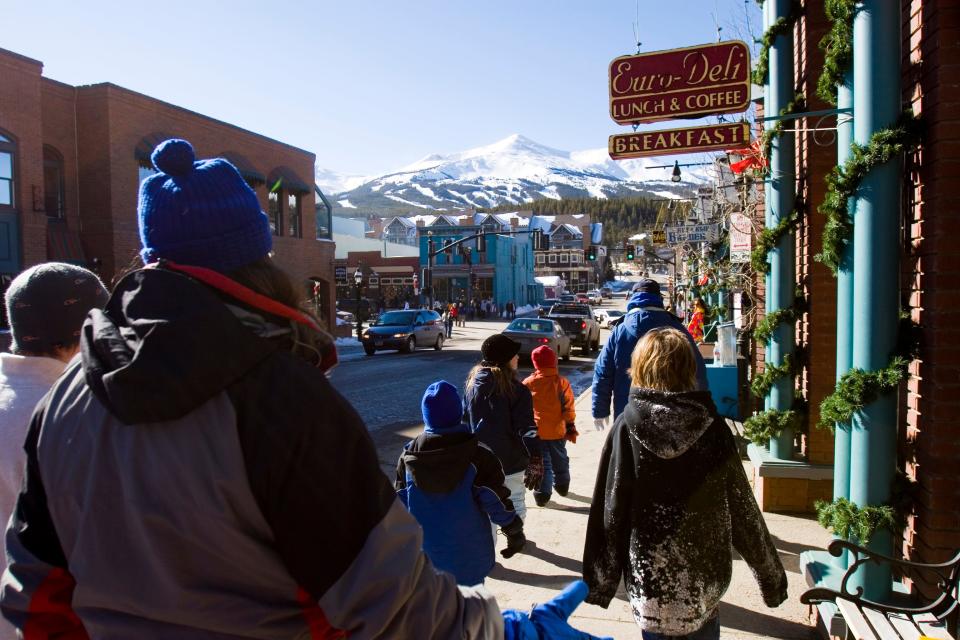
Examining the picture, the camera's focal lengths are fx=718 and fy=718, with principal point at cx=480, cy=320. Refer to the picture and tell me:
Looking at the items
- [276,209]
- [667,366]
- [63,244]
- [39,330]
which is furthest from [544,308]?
[39,330]

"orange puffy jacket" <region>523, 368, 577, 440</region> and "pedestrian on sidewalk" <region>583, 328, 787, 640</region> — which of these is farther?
"orange puffy jacket" <region>523, 368, 577, 440</region>

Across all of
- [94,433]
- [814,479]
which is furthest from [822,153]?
[94,433]

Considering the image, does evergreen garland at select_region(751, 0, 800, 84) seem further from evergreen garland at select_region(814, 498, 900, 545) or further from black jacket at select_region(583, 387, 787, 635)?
black jacket at select_region(583, 387, 787, 635)

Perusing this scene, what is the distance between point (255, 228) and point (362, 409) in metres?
11.4

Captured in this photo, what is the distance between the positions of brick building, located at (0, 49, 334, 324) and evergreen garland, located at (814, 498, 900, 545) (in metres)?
17.3

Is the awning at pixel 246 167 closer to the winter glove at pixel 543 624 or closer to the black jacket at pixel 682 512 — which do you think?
the black jacket at pixel 682 512

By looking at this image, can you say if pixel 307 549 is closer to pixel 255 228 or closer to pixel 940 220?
pixel 255 228

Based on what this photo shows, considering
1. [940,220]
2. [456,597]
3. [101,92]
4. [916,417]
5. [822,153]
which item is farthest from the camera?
[101,92]

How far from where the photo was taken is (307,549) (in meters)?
1.26

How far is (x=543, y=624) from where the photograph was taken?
62.6 inches

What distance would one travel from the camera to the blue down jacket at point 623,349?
5.57 m

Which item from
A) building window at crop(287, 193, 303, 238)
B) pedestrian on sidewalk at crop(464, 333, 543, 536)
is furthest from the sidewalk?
building window at crop(287, 193, 303, 238)

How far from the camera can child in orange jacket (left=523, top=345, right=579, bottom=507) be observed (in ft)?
20.2

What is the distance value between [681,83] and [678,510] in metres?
4.56
